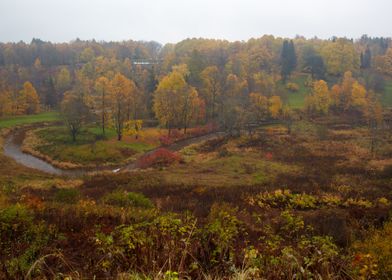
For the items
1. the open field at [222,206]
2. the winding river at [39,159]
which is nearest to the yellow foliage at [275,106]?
the open field at [222,206]

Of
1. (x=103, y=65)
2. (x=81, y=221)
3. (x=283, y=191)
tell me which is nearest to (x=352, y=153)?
(x=283, y=191)

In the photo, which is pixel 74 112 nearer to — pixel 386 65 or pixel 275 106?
pixel 275 106

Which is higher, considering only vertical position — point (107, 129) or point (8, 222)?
point (8, 222)

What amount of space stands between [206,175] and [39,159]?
2175 centimetres

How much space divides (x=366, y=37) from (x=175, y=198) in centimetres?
17469

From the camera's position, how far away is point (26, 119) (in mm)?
61812

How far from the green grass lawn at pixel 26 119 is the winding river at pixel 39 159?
413 cm

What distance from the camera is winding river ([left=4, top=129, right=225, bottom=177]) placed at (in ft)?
114

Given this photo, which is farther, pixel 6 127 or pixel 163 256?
pixel 6 127

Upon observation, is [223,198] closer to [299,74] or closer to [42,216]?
[42,216]

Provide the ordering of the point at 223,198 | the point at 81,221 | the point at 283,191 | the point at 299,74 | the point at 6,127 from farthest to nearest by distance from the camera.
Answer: the point at 299,74 → the point at 6,127 → the point at 283,191 → the point at 223,198 → the point at 81,221

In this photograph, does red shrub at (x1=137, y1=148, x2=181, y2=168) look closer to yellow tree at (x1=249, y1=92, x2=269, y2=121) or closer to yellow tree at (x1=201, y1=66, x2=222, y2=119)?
yellow tree at (x1=249, y1=92, x2=269, y2=121)

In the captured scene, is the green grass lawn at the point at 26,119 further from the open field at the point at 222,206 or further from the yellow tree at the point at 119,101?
the yellow tree at the point at 119,101

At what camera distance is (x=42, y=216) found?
33.9ft
